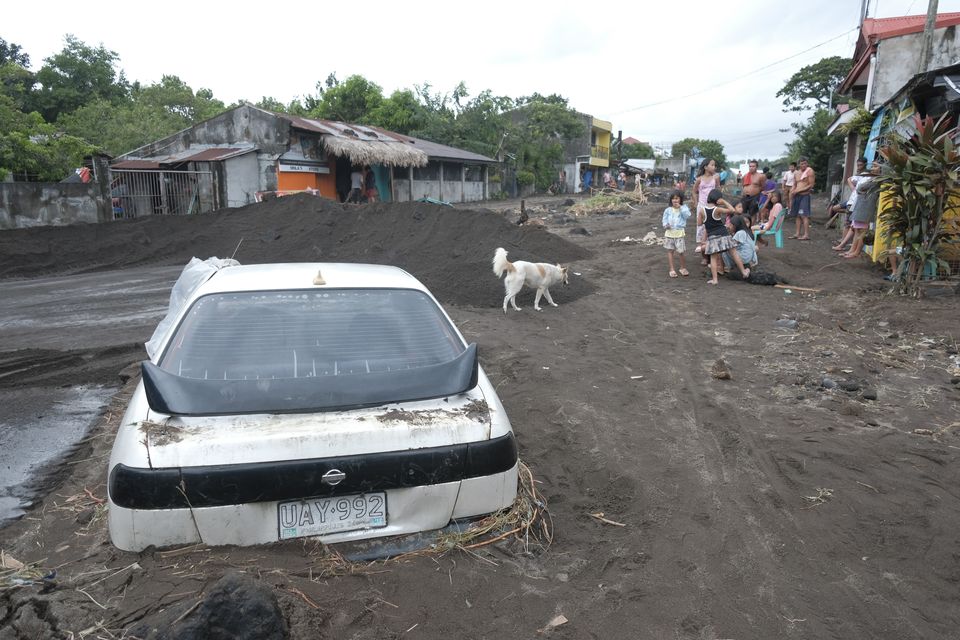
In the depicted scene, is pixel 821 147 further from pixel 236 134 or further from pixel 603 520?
pixel 603 520

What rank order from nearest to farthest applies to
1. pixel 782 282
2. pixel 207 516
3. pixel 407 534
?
pixel 207 516, pixel 407 534, pixel 782 282

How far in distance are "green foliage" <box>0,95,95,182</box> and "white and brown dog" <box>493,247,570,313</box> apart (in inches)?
536

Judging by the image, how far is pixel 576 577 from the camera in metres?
2.71

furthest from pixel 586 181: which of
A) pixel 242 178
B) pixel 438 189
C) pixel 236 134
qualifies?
pixel 242 178

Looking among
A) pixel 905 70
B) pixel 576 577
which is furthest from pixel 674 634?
pixel 905 70

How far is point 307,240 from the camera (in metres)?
14.4

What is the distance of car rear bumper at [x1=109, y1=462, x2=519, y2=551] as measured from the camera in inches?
90.2

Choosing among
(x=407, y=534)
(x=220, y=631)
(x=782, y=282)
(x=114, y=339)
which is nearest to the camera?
(x=220, y=631)

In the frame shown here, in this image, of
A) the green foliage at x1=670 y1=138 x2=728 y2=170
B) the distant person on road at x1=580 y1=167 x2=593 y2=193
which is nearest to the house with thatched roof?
the distant person on road at x1=580 y1=167 x2=593 y2=193

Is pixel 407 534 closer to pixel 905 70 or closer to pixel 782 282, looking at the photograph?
pixel 782 282

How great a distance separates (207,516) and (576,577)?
159cm

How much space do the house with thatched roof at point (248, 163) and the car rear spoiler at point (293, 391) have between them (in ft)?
55.1

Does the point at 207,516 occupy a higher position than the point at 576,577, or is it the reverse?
the point at 207,516

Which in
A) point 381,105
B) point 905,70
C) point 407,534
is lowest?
point 407,534
